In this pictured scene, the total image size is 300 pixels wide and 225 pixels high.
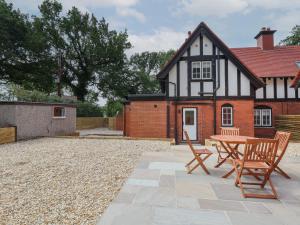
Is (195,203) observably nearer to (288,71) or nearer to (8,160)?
(8,160)

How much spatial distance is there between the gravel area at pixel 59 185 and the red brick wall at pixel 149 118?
16.1 feet

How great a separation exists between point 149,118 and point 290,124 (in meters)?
8.78

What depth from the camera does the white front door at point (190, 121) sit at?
11844 millimetres

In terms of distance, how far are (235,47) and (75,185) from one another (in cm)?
1890

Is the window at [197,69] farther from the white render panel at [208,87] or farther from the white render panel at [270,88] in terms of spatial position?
the white render panel at [270,88]

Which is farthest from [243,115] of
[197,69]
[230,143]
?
[230,143]

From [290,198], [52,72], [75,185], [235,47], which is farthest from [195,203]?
[52,72]

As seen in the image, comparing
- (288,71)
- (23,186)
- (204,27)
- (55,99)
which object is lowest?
(23,186)

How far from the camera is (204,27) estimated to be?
1145cm

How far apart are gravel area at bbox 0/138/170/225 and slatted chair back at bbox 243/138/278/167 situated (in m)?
2.70

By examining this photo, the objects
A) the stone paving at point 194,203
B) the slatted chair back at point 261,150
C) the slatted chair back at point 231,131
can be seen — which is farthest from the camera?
the slatted chair back at point 231,131

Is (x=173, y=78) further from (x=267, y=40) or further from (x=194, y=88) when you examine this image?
(x=267, y=40)

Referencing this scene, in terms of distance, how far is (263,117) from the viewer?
14.8 metres

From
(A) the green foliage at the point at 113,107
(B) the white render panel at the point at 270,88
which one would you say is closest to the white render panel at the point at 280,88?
(B) the white render panel at the point at 270,88
